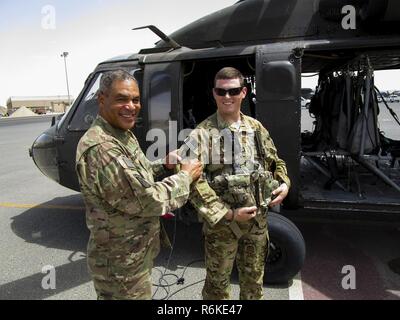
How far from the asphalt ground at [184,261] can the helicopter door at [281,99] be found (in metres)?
1.08

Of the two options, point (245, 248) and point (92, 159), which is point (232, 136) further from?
point (92, 159)

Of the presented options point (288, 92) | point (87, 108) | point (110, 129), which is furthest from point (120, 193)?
point (87, 108)

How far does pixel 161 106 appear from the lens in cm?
363

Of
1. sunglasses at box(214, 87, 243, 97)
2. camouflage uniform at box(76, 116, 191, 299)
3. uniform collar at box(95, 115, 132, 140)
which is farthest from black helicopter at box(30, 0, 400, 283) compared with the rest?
uniform collar at box(95, 115, 132, 140)

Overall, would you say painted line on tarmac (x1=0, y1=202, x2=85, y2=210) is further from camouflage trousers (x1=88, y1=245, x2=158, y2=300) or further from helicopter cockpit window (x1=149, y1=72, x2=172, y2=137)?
camouflage trousers (x1=88, y1=245, x2=158, y2=300)

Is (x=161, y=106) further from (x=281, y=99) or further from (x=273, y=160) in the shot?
(x=273, y=160)

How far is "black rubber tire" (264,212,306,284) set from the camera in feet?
10.2

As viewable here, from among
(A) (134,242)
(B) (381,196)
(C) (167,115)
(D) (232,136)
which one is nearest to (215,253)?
(A) (134,242)

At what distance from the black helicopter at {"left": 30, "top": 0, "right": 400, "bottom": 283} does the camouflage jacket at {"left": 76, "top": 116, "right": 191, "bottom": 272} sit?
5.10ft

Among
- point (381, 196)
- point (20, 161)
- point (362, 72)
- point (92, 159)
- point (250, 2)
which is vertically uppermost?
point (250, 2)

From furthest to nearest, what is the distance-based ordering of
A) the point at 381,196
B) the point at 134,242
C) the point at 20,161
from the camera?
the point at 20,161 < the point at 381,196 < the point at 134,242

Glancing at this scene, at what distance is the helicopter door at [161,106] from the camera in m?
3.56

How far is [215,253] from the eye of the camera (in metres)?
2.40

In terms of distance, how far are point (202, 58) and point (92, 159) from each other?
210 centimetres
